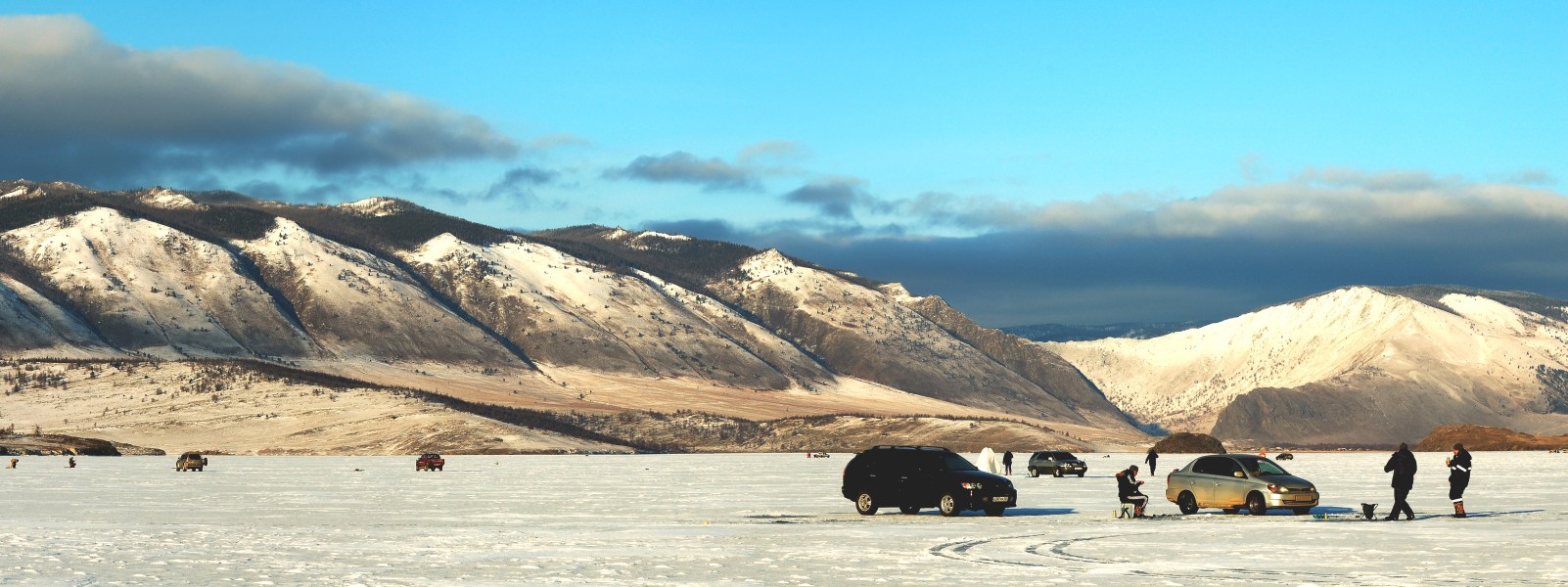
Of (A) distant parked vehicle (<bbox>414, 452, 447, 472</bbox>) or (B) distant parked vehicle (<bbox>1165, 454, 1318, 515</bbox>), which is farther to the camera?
(A) distant parked vehicle (<bbox>414, 452, 447, 472</bbox>)

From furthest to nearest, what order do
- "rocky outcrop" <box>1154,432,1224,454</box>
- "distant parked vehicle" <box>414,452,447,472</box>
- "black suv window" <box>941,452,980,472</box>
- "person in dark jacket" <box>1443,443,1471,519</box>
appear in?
"rocky outcrop" <box>1154,432,1224,454</box>
"distant parked vehicle" <box>414,452,447,472</box>
"black suv window" <box>941,452,980,472</box>
"person in dark jacket" <box>1443,443,1471,519</box>

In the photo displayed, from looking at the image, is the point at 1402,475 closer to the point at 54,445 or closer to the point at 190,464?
the point at 190,464

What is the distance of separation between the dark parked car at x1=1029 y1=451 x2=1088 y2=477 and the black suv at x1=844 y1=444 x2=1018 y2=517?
39.2 metres

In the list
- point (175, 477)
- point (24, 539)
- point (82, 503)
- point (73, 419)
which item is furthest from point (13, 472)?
point (73, 419)

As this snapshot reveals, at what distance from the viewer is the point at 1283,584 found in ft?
71.1

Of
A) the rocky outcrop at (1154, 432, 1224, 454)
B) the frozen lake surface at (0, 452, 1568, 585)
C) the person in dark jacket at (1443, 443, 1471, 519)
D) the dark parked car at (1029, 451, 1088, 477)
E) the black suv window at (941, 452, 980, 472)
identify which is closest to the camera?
the frozen lake surface at (0, 452, 1568, 585)

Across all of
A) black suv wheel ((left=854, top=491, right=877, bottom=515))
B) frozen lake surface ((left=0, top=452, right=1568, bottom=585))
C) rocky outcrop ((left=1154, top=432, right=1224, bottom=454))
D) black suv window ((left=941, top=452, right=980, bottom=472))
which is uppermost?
rocky outcrop ((left=1154, top=432, right=1224, bottom=454))

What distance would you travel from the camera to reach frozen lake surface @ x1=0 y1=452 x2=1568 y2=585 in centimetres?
2306

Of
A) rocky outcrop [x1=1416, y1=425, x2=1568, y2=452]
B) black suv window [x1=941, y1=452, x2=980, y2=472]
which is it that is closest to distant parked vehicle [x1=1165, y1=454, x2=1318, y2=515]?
black suv window [x1=941, y1=452, x2=980, y2=472]

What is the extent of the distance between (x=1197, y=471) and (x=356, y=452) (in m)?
128

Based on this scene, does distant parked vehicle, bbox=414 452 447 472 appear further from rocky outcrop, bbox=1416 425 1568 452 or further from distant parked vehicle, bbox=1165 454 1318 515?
rocky outcrop, bbox=1416 425 1568 452

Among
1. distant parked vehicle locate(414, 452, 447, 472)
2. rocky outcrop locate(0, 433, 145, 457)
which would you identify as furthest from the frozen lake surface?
rocky outcrop locate(0, 433, 145, 457)

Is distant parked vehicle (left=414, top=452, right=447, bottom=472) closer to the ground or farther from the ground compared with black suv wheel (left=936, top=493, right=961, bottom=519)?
farther from the ground

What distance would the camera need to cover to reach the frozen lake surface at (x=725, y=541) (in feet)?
75.7
